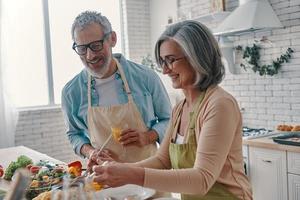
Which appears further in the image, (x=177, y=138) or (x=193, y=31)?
(x=177, y=138)

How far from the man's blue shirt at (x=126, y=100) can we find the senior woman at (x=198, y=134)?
587 millimetres

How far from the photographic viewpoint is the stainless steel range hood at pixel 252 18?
3.67 m

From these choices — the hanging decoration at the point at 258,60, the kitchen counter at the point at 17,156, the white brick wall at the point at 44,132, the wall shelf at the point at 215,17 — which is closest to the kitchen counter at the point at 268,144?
the hanging decoration at the point at 258,60

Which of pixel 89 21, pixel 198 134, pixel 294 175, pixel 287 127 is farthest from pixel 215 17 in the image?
pixel 198 134

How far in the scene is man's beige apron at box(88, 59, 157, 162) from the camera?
7.13 ft

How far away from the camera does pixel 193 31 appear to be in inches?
58.4

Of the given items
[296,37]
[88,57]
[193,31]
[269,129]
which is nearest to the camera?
[193,31]

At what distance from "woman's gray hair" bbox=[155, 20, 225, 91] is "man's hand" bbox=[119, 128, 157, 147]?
68 centimetres

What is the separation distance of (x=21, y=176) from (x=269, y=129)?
3.75m

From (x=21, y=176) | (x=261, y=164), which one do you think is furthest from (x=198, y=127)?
(x=261, y=164)

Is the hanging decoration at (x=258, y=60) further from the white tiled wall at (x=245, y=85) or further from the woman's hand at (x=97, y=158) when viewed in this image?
the woman's hand at (x=97, y=158)

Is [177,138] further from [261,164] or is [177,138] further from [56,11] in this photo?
[56,11]

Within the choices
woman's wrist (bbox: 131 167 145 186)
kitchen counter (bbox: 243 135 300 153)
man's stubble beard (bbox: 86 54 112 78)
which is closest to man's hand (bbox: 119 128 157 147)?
man's stubble beard (bbox: 86 54 112 78)

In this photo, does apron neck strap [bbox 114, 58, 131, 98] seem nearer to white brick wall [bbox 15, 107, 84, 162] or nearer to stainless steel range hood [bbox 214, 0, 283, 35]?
stainless steel range hood [bbox 214, 0, 283, 35]
